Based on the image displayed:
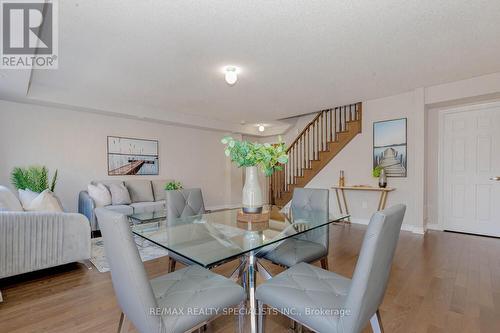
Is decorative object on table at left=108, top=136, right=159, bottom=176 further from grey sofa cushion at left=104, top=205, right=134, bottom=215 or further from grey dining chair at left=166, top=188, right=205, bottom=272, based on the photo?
grey dining chair at left=166, top=188, right=205, bottom=272

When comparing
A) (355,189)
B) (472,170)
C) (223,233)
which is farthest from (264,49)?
(472,170)

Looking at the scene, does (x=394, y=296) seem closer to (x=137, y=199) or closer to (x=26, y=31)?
(x=26, y=31)

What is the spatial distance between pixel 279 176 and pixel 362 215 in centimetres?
249

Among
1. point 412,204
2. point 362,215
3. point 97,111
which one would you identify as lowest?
point 362,215

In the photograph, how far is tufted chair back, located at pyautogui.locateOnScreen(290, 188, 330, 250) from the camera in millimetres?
2203

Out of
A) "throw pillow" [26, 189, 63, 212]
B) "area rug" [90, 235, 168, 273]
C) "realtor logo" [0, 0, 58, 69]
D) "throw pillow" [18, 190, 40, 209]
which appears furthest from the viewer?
"throw pillow" [18, 190, 40, 209]

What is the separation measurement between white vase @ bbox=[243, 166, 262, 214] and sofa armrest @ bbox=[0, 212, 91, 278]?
1857 mm

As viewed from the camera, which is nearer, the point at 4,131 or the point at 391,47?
the point at 391,47

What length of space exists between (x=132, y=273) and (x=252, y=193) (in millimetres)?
1261

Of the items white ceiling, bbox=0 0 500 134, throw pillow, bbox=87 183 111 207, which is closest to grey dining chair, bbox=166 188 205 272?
white ceiling, bbox=0 0 500 134

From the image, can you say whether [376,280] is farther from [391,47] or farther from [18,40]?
[18,40]

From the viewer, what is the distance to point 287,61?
2.93 metres

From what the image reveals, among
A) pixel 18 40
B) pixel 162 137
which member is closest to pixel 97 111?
pixel 162 137

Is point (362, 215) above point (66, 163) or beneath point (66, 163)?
beneath
